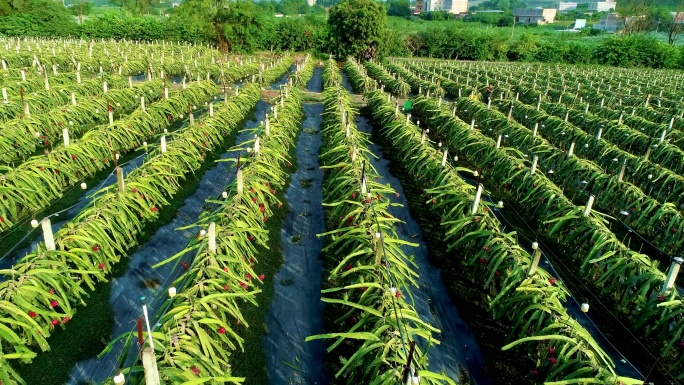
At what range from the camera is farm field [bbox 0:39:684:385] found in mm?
4926

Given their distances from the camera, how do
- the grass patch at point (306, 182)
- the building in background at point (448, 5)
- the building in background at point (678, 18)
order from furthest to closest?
the building in background at point (448, 5), the building in background at point (678, 18), the grass patch at point (306, 182)

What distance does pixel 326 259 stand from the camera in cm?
773

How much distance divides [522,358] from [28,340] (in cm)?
602

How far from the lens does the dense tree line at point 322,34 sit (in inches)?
1316

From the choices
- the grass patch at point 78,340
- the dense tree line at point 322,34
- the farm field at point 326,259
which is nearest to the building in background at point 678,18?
the dense tree line at point 322,34

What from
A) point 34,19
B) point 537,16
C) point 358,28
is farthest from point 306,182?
point 537,16

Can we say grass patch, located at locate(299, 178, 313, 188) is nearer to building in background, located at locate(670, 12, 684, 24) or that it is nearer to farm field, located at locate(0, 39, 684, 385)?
farm field, located at locate(0, 39, 684, 385)

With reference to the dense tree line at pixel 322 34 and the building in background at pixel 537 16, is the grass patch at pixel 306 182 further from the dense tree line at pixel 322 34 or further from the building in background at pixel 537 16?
the building in background at pixel 537 16

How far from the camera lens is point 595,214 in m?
7.87

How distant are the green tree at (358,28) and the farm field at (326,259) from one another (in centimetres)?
2071

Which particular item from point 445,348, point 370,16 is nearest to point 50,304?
point 445,348

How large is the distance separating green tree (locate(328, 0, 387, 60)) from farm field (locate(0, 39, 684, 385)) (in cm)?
2071

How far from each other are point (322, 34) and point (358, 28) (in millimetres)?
12182

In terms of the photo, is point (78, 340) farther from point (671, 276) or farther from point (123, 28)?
point (123, 28)
